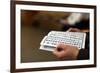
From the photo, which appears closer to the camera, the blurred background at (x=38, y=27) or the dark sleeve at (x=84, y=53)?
the blurred background at (x=38, y=27)

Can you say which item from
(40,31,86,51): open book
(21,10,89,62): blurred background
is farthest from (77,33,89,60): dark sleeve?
(21,10,89,62): blurred background

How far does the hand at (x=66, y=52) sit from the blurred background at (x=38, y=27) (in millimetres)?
55

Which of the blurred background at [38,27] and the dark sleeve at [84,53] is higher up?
the blurred background at [38,27]

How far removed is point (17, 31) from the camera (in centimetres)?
170

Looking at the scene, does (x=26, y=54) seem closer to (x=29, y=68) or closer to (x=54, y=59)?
(x=29, y=68)

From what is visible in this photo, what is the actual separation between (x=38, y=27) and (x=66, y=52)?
0.37 meters

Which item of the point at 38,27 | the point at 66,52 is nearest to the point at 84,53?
the point at 66,52

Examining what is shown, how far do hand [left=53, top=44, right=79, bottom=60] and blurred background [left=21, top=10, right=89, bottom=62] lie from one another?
0.05 meters

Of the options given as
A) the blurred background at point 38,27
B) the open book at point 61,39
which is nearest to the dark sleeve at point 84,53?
the open book at point 61,39

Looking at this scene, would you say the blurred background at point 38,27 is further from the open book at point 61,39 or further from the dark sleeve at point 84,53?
the dark sleeve at point 84,53

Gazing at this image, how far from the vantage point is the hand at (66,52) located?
1.82 meters

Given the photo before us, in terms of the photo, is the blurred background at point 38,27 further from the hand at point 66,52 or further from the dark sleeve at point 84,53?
the dark sleeve at point 84,53

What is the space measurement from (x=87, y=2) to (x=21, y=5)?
676 mm

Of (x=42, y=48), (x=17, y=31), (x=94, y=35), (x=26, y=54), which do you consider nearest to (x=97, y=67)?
(x=94, y=35)
